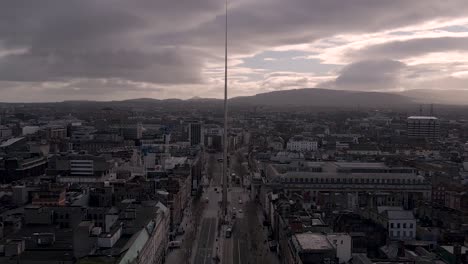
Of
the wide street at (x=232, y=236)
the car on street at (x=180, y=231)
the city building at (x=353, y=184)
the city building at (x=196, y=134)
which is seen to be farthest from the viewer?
the city building at (x=196, y=134)

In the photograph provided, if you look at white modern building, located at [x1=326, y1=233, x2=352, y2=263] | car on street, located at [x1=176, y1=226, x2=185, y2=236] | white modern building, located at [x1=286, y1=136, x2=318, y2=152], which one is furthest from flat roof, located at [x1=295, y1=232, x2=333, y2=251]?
white modern building, located at [x1=286, y1=136, x2=318, y2=152]

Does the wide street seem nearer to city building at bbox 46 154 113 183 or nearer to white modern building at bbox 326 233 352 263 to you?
white modern building at bbox 326 233 352 263

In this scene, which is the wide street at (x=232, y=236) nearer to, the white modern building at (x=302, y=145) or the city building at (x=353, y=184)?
the city building at (x=353, y=184)

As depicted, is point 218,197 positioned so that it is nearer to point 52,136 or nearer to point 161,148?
point 161,148

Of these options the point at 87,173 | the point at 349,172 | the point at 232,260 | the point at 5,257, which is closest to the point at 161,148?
the point at 87,173

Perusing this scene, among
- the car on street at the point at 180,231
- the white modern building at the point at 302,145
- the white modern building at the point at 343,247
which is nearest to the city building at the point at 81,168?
the car on street at the point at 180,231

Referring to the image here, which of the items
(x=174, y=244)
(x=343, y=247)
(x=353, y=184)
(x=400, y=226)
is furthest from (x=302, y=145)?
(x=343, y=247)

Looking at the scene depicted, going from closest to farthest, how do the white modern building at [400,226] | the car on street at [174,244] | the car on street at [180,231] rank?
1. the white modern building at [400,226]
2. the car on street at [174,244]
3. the car on street at [180,231]

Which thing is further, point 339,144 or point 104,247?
point 339,144
